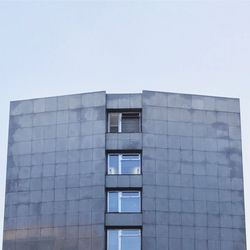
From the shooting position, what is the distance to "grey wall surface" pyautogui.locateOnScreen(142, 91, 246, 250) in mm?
48531

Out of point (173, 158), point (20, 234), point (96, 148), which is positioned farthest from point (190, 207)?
point (20, 234)

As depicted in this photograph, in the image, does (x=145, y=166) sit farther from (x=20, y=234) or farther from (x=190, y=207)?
(x=20, y=234)

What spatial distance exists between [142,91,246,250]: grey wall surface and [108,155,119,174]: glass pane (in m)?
1.65

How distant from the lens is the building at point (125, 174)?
48.5m

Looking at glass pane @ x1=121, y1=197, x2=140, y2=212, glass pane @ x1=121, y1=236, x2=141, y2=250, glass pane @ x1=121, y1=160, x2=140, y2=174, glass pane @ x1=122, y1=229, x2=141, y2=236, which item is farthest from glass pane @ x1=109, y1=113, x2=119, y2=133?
glass pane @ x1=121, y1=236, x2=141, y2=250

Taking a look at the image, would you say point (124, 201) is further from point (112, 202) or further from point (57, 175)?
point (57, 175)

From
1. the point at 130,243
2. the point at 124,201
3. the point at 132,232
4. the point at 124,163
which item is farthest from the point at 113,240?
the point at 124,163

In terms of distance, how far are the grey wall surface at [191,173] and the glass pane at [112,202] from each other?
169 cm

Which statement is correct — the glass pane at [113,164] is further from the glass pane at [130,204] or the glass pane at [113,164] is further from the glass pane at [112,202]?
the glass pane at [130,204]

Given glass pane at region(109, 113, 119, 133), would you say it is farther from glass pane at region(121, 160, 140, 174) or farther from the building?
glass pane at region(121, 160, 140, 174)

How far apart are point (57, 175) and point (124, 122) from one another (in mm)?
5064

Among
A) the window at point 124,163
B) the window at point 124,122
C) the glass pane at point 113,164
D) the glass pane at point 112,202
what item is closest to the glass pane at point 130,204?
the glass pane at point 112,202

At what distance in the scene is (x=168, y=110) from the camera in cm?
5084

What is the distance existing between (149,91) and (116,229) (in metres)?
8.47
